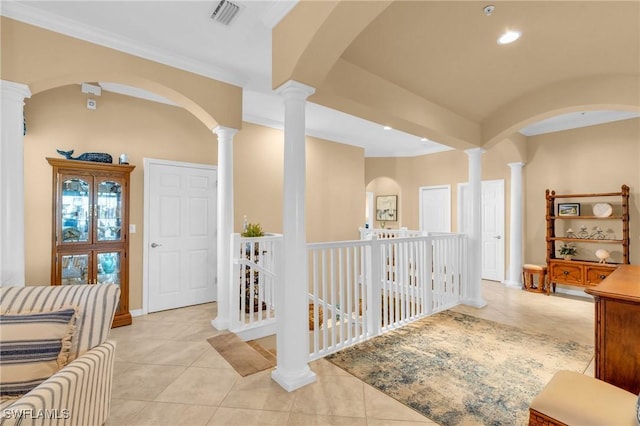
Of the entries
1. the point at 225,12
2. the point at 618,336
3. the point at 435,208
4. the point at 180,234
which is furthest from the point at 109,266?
the point at 435,208

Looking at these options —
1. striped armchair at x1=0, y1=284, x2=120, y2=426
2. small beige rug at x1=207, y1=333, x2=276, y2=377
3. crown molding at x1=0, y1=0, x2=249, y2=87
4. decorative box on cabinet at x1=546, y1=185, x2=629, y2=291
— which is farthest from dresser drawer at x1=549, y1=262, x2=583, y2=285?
striped armchair at x1=0, y1=284, x2=120, y2=426

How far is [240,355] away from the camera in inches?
107

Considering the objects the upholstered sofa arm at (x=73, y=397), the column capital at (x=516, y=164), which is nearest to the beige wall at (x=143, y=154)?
the upholstered sofa arm at (x=73, y=397)

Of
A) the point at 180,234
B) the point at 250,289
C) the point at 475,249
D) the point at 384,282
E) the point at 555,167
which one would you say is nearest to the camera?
the point at 384,282

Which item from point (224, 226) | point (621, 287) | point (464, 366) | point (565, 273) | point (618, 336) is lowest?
point (464, 366)

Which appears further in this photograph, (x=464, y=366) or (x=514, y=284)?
(x=514, y=284)

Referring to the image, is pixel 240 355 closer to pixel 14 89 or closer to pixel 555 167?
pixel 14 89

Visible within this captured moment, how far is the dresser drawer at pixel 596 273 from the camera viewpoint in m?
4.30

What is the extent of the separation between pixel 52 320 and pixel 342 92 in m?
2.62

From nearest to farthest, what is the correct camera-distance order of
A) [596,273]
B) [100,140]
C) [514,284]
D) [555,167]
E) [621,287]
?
[621,287]
[100,140]
[596,273]
[555,167]
[514,284]

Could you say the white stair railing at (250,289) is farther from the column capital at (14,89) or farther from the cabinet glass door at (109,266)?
the column capital at (14,89)

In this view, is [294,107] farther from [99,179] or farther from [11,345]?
[99,179]

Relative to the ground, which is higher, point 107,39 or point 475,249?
point 107,39

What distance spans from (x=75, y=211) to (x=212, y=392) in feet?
8.62
